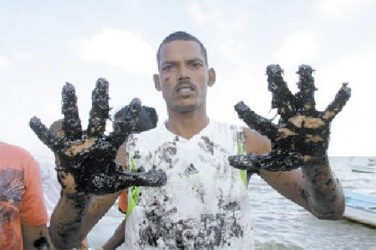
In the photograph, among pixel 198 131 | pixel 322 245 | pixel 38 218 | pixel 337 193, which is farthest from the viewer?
pixel 322 245

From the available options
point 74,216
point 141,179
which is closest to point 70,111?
point 141,179

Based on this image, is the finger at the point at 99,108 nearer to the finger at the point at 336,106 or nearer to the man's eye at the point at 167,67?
the man's eye at the point at 167,67

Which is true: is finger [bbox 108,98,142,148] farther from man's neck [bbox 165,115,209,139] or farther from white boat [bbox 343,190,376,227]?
white boat [bbox 343,190,376,227]

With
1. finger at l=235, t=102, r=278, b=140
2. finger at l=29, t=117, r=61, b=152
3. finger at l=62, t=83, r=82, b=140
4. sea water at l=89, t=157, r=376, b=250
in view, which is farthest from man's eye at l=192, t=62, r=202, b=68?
sea water at l=89, t=157, r=376, b=250

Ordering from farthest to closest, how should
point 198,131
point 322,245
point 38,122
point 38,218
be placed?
point 322,245 → point 38,218 → point 198,131 → point 38,122

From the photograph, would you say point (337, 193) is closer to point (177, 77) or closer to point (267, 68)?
point (267, 68)

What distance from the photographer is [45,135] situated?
185cm

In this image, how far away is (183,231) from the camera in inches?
88.7

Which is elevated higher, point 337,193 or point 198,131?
point 198,131

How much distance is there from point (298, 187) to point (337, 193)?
0.83ft

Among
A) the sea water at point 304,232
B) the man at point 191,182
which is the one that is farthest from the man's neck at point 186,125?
the sea water at point 304,232

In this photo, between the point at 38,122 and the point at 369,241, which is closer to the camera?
the point at 38,122

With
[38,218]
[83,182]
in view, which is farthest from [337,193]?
[38,218]

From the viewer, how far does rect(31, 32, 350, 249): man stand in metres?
2.15
